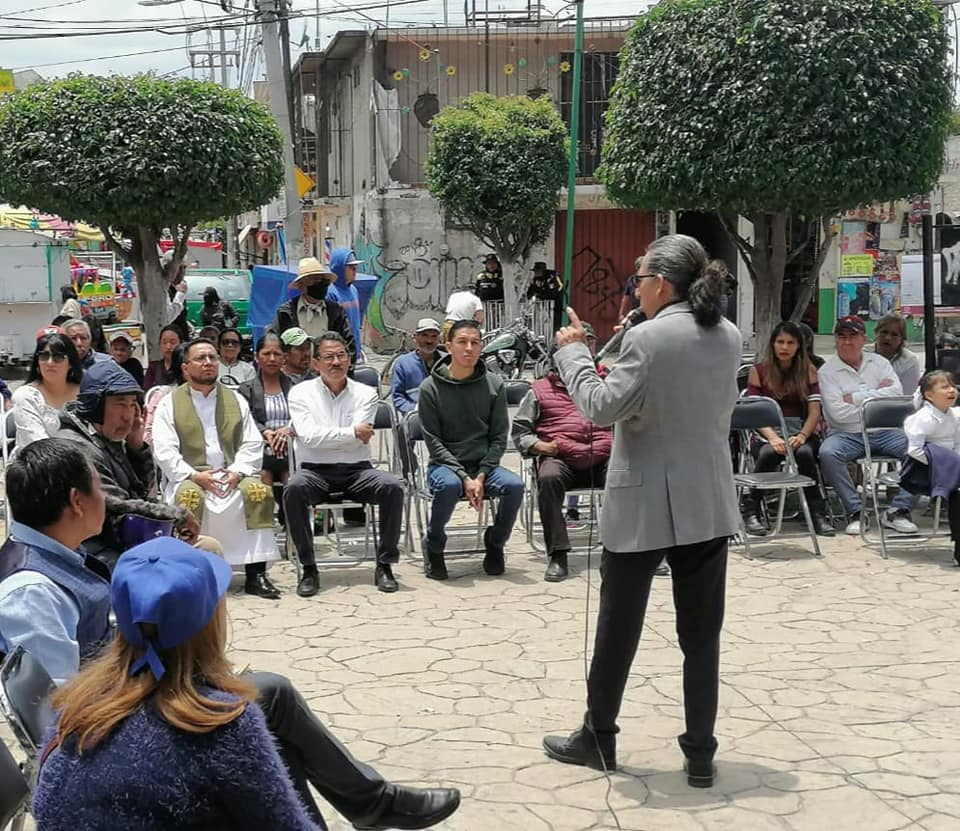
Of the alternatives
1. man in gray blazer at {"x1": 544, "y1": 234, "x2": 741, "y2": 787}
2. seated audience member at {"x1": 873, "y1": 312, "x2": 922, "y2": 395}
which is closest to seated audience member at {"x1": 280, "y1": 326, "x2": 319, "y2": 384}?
seated audience member at {"x1": 873, "y1": 312, "x2": 922, "y2": 395}

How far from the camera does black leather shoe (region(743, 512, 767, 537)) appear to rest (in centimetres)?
876

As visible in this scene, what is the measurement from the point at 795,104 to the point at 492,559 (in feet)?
14.5

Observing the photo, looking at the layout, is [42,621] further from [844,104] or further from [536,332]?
[536,332]

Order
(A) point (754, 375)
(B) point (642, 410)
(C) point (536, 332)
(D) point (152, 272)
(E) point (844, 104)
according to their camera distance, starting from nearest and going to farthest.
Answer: (B) point (642, 410)
(A) point (754, 375)
(E) point (844, 104)
(D) point (152, 272)
(C) point (536, 332)

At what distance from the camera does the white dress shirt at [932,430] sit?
8086mm

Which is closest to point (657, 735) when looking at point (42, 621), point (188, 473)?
point (42, 621)

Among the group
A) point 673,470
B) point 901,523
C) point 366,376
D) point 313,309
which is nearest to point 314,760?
point 673,470

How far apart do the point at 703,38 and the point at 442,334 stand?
310 cm

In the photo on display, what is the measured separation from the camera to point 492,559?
795cm

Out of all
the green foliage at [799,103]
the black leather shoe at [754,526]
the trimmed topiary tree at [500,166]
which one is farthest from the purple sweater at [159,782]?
the trimmed topiary tree at [500,166]

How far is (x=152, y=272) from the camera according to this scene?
556 inches

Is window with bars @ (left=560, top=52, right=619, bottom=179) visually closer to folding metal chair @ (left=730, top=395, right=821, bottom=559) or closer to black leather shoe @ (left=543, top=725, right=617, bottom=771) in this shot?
folding metal chair @ (left=730, top=395, right=821, bottom=559)

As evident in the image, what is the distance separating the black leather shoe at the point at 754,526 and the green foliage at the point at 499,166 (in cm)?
1399

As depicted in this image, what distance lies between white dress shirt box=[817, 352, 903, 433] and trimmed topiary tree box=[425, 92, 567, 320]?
44.7 feet
